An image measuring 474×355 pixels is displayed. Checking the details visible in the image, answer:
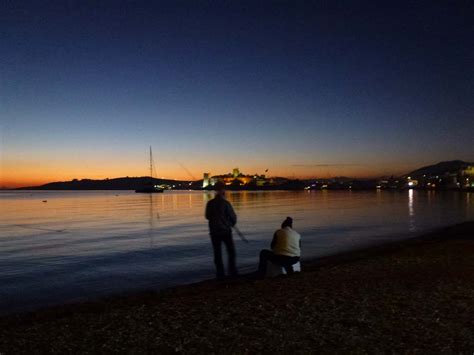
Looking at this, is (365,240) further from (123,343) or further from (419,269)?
(123,343)

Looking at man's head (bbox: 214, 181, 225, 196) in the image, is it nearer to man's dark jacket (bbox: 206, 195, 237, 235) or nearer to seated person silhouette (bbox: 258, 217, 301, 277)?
man's dark jacket (bbox: 206, 195, 237, 235)

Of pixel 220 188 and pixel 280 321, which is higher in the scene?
pixel 220 188

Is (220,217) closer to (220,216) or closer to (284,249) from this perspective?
(220,216)

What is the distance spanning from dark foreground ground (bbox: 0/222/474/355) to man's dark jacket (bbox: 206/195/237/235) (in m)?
1.74

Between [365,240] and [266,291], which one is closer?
[266,291]

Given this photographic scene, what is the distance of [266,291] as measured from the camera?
9289 mm

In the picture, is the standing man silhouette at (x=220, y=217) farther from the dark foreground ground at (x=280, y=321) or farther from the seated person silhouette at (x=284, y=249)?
the dark foreground ground at (x=280, y=321)

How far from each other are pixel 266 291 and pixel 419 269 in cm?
509

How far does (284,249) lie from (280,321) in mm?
4379

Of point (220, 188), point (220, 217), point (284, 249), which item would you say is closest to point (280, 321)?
point (284, 249)

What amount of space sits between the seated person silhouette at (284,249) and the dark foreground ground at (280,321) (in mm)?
859

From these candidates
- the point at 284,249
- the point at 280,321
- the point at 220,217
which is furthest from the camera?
the point at 220,217

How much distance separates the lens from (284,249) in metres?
11.3


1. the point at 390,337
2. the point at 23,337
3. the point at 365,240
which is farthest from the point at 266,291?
the point at 365,240
